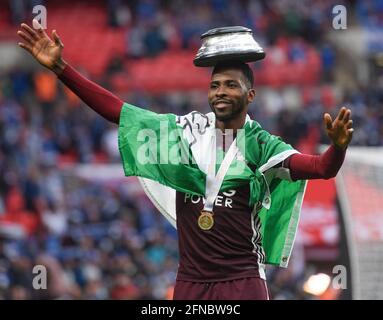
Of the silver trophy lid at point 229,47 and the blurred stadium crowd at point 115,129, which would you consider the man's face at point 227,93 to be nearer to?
the silver trophy lid at point 229,47

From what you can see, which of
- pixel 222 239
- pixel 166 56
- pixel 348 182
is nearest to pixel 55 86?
pixel 166 56

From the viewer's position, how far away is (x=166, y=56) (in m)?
24.2

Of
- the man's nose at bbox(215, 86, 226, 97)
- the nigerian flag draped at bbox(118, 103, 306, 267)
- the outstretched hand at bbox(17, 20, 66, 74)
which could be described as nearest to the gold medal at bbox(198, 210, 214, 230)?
the nigerian flag draped at bbox(118, 103, 306, 267)

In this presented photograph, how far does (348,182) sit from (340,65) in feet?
35.5

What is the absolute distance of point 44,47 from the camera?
733 cm

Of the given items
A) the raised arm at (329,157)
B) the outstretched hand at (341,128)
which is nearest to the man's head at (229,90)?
the raised arm at (329,157)

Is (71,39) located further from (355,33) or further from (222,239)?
(222,239)

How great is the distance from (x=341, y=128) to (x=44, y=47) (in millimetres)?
1738

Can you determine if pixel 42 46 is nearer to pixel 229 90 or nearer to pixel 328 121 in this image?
pixel 229 90

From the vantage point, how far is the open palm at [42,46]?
7.29m

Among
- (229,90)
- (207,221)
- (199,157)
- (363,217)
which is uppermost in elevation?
(229,90)

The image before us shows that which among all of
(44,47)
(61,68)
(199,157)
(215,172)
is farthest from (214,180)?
(44,47)

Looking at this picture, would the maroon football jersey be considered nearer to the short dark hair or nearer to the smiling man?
the smiling man
